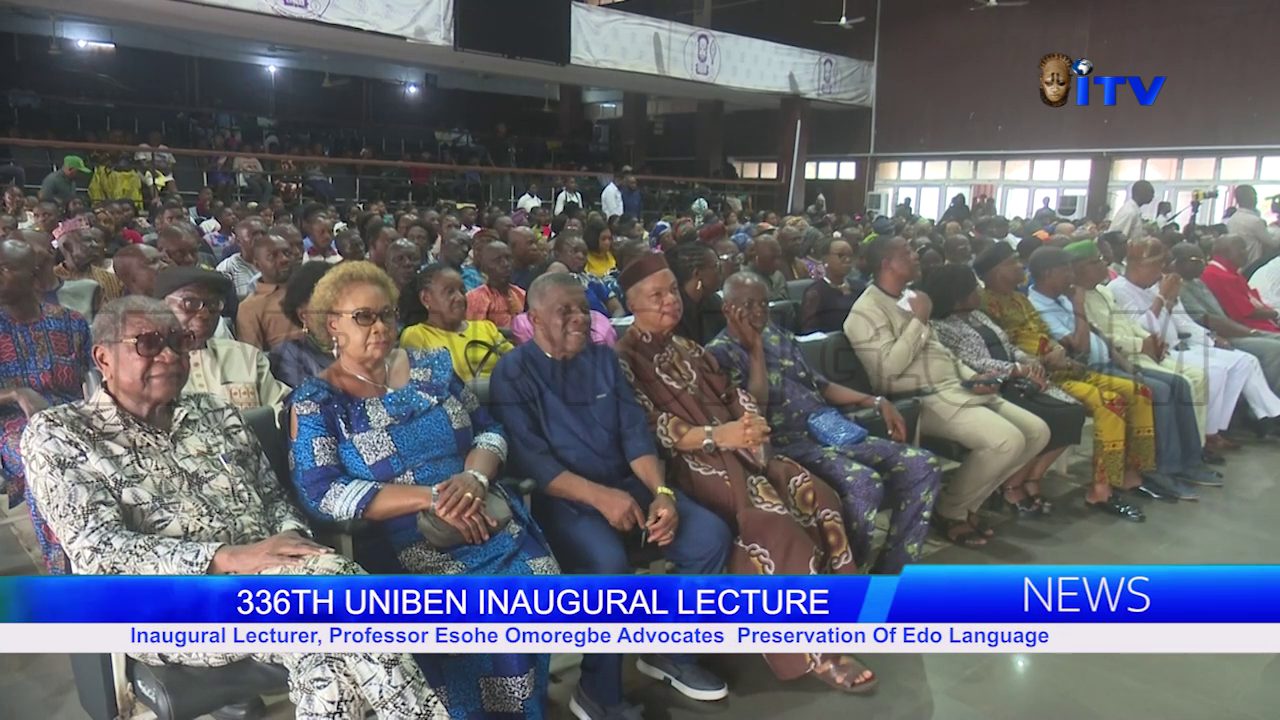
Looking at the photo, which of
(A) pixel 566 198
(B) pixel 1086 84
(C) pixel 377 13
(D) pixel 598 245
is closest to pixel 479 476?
(B) pixel 1086 84

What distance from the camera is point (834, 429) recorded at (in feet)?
7.29

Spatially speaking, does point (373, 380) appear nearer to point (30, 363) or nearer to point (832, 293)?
point (30, 363)

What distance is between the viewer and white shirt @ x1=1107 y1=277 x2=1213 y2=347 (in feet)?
8.49

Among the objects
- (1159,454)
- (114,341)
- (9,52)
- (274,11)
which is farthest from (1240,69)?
(9,52)

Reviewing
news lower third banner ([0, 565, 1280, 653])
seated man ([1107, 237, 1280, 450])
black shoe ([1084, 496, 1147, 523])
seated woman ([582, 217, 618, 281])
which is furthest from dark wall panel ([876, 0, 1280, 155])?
seated woman ([582, 217, 618, 281])

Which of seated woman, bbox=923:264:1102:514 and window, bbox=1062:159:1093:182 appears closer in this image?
window, bbox=1062:159:1093:182

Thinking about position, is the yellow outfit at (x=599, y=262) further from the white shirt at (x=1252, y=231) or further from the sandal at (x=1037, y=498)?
the white shirt at (x=1252, y=231)

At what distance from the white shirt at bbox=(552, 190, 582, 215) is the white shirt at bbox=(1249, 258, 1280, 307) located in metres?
5.52

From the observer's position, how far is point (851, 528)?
2125mm

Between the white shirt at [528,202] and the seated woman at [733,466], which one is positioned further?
the white shirt at [528,202]

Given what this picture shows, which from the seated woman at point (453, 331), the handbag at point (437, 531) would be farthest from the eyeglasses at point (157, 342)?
the handbag at point (437, 531)

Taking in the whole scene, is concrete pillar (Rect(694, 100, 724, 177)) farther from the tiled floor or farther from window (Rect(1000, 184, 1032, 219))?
the tiled floor

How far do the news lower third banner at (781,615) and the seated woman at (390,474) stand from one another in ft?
0.41

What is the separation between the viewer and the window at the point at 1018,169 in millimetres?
2648
